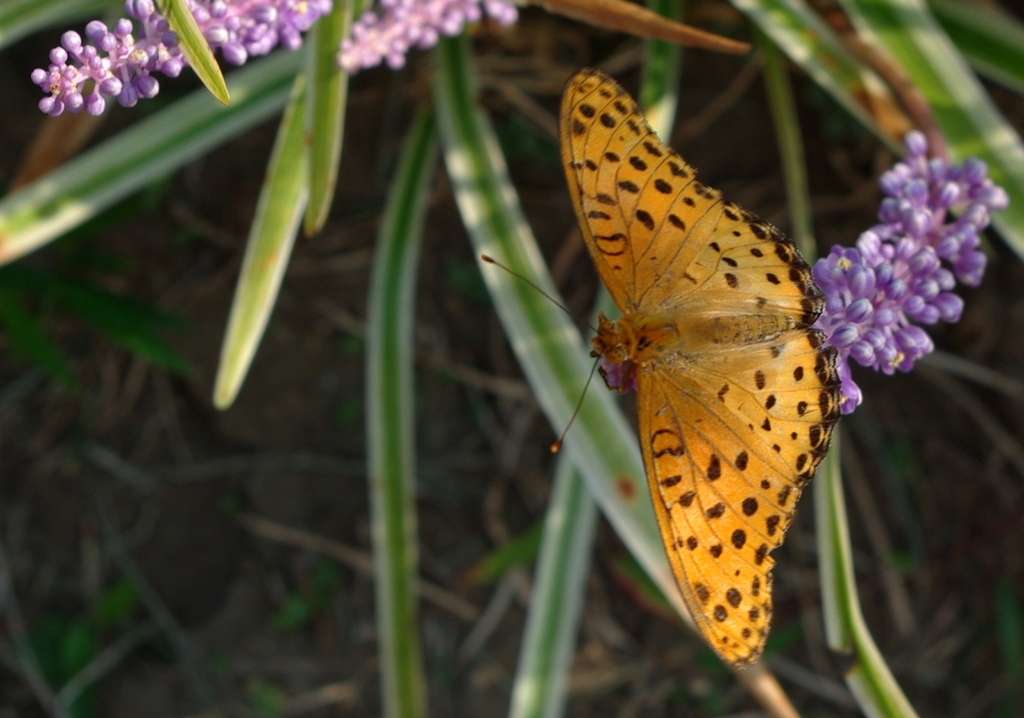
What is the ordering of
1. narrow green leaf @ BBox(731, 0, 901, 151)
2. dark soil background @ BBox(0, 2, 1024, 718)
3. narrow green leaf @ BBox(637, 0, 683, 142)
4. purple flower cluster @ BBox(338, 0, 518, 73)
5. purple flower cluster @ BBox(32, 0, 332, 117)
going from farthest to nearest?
dark soil background @ BBox(0, 2, 1024, 718) < narrow green leaf @ BBox(637, 0, 683, 142) < narrow green leaf @ BBox(731, 0, 901, 151) < purple flower cluster @ BBox(338, 0, 518, 73) < purple flower cluster @ BBox(32, 0, 332, 117)

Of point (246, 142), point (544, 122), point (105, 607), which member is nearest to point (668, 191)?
point (544, 122)

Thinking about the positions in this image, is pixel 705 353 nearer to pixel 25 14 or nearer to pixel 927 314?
pixel 927 314

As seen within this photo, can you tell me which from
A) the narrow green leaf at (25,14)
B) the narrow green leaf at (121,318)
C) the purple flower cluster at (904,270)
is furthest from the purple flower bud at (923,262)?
the narrow green leaf at (121,318)

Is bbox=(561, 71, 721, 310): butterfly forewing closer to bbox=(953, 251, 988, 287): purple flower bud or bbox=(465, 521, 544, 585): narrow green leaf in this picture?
bbox=(953, 251, 988, 287): purple flower bud

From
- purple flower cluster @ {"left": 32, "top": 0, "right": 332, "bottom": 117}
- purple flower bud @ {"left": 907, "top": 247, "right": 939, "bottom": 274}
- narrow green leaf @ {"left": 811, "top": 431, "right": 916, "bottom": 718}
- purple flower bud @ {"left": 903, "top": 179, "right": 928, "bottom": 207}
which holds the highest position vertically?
purple flower cluster @ {"left": 32, "top": 0, "right": 332, "bottom": 117}

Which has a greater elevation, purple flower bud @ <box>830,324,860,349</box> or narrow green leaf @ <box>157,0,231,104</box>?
narrow green leaf @ <box>157,0,231,104</box>

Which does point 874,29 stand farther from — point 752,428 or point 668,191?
point 752,428

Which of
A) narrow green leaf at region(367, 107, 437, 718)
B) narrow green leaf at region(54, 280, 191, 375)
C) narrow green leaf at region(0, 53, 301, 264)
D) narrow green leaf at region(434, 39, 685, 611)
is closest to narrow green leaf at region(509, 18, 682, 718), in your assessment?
narrow green leaf at region(434, 39, 685, 611)
